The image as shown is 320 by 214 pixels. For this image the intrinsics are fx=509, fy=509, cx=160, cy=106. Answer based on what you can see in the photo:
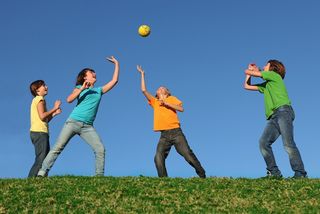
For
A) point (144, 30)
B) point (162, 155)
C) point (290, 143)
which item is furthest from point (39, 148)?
point (290, 143)

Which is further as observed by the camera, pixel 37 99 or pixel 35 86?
pixel 35 86

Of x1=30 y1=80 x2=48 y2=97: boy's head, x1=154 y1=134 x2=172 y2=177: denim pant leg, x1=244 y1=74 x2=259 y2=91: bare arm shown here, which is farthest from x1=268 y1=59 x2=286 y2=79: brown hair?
x1=30 y1=80 x2=48 y2=97: boy's head

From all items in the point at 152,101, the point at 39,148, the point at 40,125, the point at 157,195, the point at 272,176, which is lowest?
the point at 157,195

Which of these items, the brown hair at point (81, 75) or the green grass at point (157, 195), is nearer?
the green grass at point (157, 195)

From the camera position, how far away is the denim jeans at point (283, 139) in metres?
13.9

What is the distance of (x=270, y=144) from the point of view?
1430cm

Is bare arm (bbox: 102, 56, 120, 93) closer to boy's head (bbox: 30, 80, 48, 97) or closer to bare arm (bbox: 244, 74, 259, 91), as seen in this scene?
boy's head (bbox: 30, 80, 48, 97)

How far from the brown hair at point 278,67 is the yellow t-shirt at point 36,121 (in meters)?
6.88

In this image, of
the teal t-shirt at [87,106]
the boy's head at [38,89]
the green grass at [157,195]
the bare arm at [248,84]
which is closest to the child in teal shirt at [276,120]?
the bare arm at [248,84]

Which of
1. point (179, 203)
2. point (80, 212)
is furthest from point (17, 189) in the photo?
point (179, 203)

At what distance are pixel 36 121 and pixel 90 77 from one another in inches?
80.6

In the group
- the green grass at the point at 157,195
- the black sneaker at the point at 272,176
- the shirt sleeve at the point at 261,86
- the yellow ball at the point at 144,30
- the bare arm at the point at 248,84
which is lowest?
the green grass at the point at 157,195

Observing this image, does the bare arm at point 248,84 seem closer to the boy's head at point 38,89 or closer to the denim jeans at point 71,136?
the denim jeans at point 71,136

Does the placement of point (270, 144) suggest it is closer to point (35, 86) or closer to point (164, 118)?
point (164, 118)
